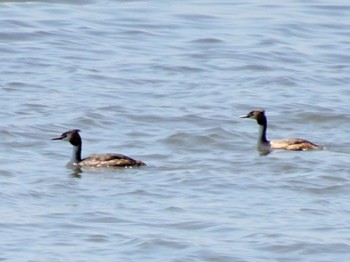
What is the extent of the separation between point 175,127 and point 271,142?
53.5 inches

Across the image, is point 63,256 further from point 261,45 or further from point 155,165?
point 261,45

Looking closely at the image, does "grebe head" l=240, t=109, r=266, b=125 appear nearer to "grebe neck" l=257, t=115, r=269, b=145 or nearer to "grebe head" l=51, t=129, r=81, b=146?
"grebe neck" l=257, t=115, r=269, b=145

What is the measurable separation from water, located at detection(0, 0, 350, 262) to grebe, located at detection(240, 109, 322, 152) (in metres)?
0.18

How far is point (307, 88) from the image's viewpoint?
21203mm

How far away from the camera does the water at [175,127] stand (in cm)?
1288

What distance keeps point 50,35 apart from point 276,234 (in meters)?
12.4

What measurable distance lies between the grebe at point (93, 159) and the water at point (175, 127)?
0.13m

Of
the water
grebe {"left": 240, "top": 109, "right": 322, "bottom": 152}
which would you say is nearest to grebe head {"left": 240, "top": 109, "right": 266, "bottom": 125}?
grebe {"left": 240, "top": 109, "right": 322, "bottom": 152}

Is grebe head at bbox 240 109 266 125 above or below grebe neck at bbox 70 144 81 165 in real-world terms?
above

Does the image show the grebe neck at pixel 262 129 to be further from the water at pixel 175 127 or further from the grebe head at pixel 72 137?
the grebe head at pixel 72 137

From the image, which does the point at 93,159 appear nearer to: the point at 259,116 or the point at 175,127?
the point at 175,127

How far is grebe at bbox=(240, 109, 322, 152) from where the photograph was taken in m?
17.1

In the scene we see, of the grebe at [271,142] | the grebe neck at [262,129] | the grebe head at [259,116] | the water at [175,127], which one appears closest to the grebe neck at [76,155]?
the water at [175,127]

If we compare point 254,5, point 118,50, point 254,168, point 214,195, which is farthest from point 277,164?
point 254,5
